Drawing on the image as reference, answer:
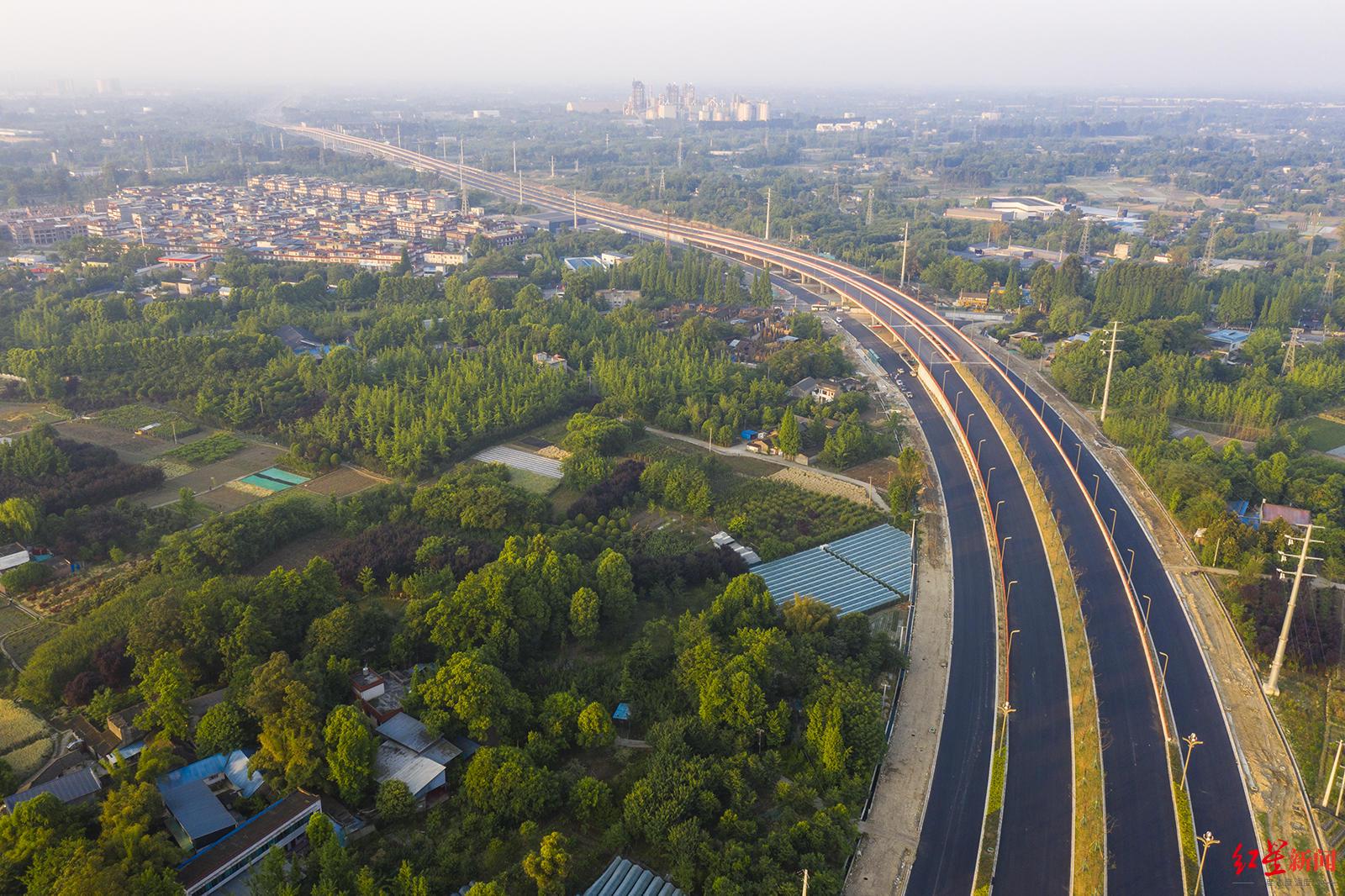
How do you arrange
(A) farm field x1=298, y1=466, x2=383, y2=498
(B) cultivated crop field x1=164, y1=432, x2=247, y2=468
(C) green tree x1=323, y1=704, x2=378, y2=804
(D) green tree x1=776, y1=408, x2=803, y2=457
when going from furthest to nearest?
(D) green tree x1=776, y1=408, x2=803, y2=457 → (B) cultivated crop field x1=164, y1=432, x2=247, y2=468 → (A) farm field x1=298, y1=466, x2=383, y2=498 → (C) green tree x1=323, y1=704, x2=378, y2=804

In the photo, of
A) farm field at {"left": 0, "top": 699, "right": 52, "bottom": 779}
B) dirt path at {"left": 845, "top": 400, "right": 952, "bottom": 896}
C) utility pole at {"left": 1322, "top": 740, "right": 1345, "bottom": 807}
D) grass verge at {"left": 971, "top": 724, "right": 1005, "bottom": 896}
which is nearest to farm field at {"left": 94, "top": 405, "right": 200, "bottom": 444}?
farm field at {"left": 0, "top": 699, "right": 52, "bottom": 779}

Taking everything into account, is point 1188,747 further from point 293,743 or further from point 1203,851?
point 293,743

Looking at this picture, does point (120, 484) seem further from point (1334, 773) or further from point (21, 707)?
point (1334, 773)

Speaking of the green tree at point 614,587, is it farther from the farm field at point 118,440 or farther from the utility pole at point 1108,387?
the utility pole at point 1108,387

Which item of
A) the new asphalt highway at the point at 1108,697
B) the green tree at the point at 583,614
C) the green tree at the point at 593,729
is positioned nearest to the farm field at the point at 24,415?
the green tree at the point at 583,614

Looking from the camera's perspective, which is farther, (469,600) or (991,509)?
(991,509)

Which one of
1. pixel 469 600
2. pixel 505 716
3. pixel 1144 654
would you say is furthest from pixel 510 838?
pixel 1144 654

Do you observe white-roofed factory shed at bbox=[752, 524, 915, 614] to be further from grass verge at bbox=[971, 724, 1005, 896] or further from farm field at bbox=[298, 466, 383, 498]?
farm field at bbox=[298, 466, 383, 498]
